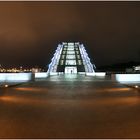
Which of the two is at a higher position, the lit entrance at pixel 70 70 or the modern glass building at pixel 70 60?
the modern glass building at pixel 70 60

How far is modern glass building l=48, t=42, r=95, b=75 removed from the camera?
300 ft

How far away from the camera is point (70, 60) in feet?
314

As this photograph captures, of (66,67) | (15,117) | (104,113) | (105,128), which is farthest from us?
(66,67)

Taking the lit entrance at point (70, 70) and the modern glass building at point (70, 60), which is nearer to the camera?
the modern glass building at point (70, 60)

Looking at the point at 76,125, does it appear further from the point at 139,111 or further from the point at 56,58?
the point at 56,58

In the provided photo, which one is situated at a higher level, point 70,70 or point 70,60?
point 70,60

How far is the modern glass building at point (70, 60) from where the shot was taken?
91.4 m

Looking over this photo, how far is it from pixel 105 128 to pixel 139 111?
2.80 metres

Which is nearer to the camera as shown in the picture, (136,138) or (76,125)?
(136,138)

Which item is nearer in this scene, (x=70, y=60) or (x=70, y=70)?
(x=70, y=70)

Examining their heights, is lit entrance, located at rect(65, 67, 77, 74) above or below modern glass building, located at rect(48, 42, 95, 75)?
below

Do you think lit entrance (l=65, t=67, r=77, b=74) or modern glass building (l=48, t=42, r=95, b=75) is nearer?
modern glass building (l=48, t=42, r=95, b=75)

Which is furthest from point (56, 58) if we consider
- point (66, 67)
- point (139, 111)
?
point (139, 111)

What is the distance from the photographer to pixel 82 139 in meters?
5.65
